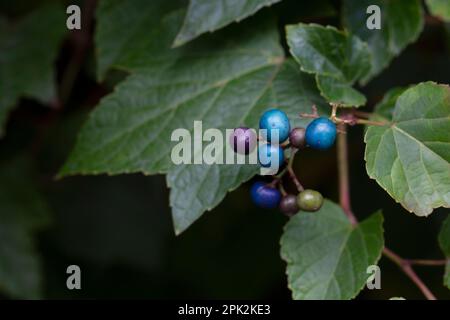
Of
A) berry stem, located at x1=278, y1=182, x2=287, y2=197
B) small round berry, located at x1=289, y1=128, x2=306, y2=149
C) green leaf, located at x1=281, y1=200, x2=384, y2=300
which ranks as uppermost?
small round berry, located at x1=289, y1=128, x2=306, y2=149

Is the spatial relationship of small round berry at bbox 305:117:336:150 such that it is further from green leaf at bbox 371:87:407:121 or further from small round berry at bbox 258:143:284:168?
green leaf at bbox 371:87:407:121

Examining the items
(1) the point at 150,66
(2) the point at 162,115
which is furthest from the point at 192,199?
(1) the point at 150,66

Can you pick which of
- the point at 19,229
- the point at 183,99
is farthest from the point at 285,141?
the point at 19,229

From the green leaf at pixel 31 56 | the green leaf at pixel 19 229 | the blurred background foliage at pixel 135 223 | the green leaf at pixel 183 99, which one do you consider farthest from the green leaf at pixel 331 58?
the green leaf at pixel 19 229

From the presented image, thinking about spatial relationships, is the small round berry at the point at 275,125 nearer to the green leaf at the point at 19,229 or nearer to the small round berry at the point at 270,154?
the small round berry at the point at 270,154

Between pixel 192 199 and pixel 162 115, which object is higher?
pixel 162 115

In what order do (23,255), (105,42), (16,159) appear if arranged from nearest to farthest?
(105,42) → (23,255) → (16,159)

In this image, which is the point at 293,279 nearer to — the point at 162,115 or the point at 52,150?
the point at 162,115

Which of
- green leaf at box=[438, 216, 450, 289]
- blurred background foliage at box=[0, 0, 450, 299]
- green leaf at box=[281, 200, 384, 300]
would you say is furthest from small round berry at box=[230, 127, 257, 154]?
blurred background foliage at box=[0, 0, 450, 299]
